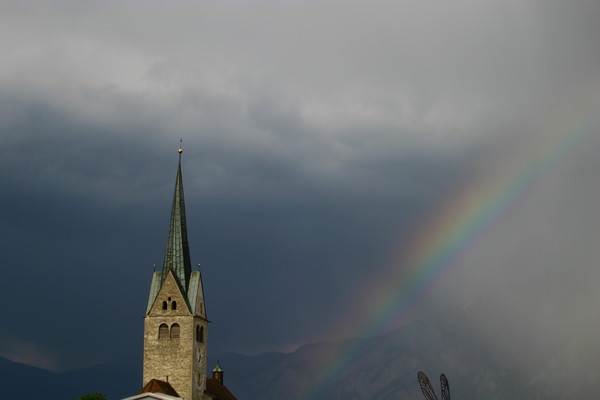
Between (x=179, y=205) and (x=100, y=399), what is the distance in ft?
94.2

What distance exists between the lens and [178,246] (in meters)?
122

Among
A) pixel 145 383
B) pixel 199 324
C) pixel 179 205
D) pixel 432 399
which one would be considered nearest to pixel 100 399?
pixel 145 383

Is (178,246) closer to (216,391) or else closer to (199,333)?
(199,333)

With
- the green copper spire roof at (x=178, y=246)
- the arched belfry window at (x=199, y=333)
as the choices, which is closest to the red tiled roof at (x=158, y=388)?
the arched belfry window at (x=199, y=333)

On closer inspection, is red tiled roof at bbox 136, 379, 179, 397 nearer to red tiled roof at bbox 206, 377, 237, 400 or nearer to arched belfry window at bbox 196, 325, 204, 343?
arched belfry window at bbox 196, 325, 204, 343

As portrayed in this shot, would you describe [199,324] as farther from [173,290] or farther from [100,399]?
[100,399]

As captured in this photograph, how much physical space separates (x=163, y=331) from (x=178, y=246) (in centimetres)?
1219

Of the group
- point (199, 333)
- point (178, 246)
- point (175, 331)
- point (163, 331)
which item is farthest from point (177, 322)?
point (178, 246)

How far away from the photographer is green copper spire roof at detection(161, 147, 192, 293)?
120 metres

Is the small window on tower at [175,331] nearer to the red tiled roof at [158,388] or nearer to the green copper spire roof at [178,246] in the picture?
the green copper spire roof at [178,246]

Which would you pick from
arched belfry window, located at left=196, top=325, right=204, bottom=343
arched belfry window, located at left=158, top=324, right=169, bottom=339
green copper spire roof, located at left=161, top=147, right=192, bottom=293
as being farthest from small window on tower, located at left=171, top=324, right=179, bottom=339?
green copper spire roof, located at left=161, top=147, right=192, bottom=293

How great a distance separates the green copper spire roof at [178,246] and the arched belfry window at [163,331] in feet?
18.3

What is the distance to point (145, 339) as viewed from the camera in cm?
11669

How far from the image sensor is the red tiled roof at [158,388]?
344 feet
